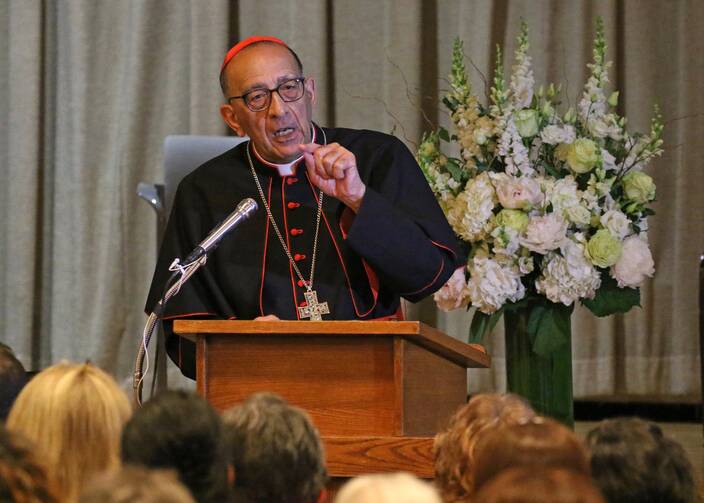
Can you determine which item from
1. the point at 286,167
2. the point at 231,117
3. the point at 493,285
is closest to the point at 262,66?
the point at 231,117

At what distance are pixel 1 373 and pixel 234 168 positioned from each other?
5.20 ft

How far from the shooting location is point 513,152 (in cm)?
379

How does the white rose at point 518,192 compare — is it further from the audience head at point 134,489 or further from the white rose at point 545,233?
the audience head at point 134,489

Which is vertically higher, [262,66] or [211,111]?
[211,111]

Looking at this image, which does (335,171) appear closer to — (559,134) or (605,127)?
(559,134)

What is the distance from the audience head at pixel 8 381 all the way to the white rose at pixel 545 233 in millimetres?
1673

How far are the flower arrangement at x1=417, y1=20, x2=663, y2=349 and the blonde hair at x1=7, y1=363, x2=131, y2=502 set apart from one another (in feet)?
6.58

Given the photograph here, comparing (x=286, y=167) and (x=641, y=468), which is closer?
(x=641, y=468)

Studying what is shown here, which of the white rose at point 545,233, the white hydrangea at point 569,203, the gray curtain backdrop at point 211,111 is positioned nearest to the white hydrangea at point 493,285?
the white rose at point 545,233

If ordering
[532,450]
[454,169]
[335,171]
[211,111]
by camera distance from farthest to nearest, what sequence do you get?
[211,111], [454,169], [335,171], [532,450]

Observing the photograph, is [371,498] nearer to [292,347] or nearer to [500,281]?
[292,347]

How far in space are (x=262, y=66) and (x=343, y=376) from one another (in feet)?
4.00

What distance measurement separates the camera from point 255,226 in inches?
151

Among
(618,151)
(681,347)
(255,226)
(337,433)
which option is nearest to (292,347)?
(337,433)
